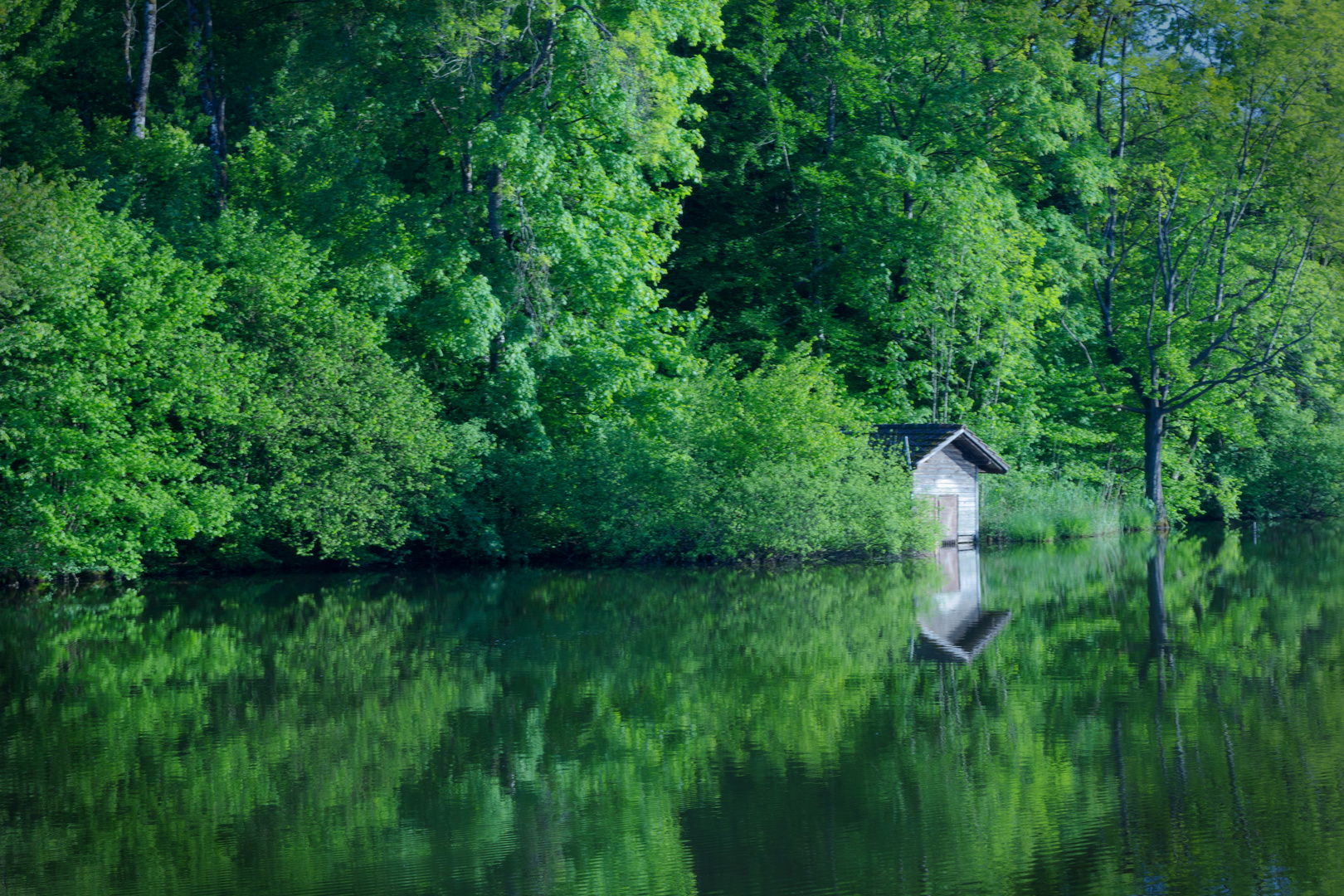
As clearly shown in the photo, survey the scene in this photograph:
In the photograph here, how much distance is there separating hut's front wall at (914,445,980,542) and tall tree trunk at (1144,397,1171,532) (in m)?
8.13

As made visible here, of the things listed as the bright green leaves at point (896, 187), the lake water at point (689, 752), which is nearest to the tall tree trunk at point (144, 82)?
the bright green leaves at point (896, 187)

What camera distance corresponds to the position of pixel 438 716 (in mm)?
12570

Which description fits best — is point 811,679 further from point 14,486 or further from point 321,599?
point 14,486

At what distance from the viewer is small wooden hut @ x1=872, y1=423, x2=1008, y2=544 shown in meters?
32.4

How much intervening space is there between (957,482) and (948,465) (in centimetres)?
82

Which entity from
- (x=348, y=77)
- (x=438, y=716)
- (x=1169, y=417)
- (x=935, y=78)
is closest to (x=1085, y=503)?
(x=1169, y=417)

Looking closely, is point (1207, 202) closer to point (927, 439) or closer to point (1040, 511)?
point (1040, 511)

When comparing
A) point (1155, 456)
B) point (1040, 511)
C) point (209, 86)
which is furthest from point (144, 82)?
point (1155, 456)

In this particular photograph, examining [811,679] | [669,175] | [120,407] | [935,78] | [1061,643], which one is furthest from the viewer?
[935,78]

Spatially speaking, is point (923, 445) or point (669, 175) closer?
point (923, 445)

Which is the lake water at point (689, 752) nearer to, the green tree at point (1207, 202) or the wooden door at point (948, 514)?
the wooden door at point (948, 514)

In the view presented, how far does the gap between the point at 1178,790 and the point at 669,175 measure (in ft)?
89.3

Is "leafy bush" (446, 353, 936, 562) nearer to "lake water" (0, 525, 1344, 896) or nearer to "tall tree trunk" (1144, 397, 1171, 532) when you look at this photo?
"lake water" (0, 525, 1344, 896)

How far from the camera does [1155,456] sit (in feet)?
137
